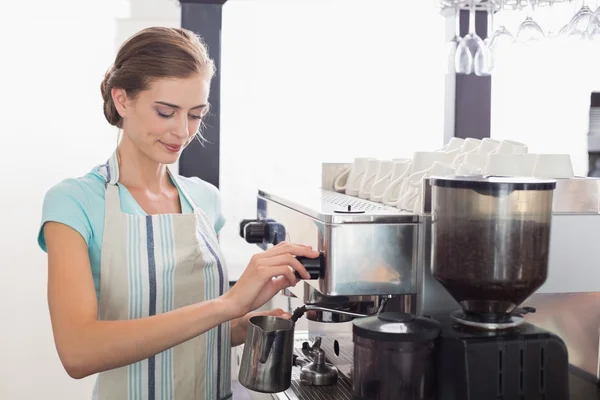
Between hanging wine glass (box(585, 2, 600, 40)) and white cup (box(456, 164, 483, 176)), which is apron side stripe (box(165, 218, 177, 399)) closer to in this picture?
white cup (box(456, 164, 483, 176))

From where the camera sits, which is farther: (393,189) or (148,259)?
(393,189)

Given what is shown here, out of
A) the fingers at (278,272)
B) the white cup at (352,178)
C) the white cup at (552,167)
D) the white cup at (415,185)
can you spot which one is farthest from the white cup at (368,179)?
the fingers at (278,272)

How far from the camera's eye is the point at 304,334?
214 cm

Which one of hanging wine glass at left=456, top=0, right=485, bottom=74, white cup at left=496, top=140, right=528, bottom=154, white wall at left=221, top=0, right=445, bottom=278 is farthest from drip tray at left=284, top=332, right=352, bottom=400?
white wall at left=221, top=0, right=445, bottom=278

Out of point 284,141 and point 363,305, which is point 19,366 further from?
point 363,305

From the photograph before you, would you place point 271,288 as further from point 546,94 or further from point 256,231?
point 546,94

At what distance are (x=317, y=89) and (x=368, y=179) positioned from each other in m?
0.93

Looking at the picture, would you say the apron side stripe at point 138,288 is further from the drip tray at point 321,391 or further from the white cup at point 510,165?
the white cup at point 510,165

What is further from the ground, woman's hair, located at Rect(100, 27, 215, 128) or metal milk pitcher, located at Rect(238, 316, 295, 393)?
woman's hair, located at Rect(100, 27, 215, 128)

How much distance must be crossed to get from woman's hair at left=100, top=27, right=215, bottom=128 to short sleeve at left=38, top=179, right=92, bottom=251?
0.70ft

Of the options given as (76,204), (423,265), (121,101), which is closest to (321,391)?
(423,265)

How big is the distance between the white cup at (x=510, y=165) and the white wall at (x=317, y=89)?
132 cm

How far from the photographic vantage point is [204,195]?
180 centimetres

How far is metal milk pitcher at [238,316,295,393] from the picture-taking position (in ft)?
4.35
